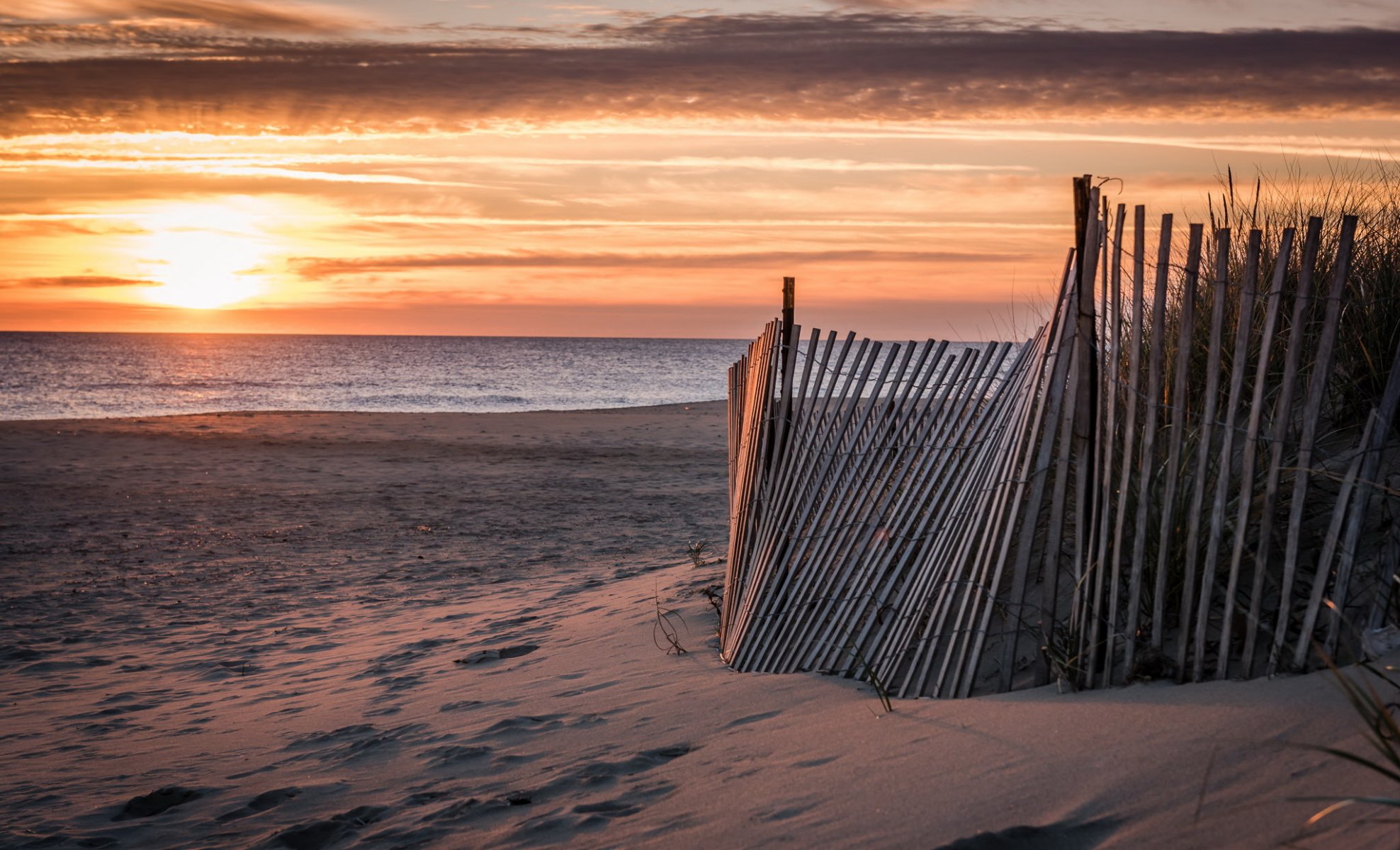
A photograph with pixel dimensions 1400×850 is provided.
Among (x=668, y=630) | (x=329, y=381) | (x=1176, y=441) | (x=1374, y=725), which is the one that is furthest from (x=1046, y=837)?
(x=329, y=381)

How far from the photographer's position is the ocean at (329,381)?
107 feet

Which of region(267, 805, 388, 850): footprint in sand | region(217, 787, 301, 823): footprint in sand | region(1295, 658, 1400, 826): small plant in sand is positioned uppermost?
region(1295, 658, 1400, 826): small plant in sand

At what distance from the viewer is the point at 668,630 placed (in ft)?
17.8

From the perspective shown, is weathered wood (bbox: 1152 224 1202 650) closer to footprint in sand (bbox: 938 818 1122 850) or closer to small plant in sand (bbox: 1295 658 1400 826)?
small plant in sand (bbox: 1295 658 1400 826)

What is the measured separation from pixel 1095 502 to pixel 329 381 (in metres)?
47.9

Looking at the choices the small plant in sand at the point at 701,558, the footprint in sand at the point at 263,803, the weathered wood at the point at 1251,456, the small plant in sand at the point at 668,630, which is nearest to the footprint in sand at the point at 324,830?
the footprint in sand at the point at 263,803

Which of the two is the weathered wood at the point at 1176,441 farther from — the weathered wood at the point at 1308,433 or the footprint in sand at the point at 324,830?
the footprint in sand at the point at 324,830

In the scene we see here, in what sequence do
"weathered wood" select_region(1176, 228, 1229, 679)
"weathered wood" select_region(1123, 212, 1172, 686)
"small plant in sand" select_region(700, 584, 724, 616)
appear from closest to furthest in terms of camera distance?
"weathered wood" select_region(1176, 228, 1229, 679) → "weathered wood" select_region(1123, 212, 1172, 686) → "small plant in sand" select_region(700, 584, 724, 616)

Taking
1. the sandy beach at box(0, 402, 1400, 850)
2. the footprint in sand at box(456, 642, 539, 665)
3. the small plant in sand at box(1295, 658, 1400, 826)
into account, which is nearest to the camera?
the small plant in sand at box(1295, 658, 1400, 826)

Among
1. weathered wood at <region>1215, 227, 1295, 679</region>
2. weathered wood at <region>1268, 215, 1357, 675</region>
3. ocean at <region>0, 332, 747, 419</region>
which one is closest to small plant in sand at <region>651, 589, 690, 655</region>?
weathered wood at <region>1215, 227, 1295, 679</region>

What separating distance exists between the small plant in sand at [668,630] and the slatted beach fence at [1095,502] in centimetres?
33

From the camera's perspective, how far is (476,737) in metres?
3.99

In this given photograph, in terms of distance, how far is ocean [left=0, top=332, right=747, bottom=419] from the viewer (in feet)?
107

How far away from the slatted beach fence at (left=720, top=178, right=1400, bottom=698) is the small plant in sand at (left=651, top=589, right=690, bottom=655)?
0.33 metres
